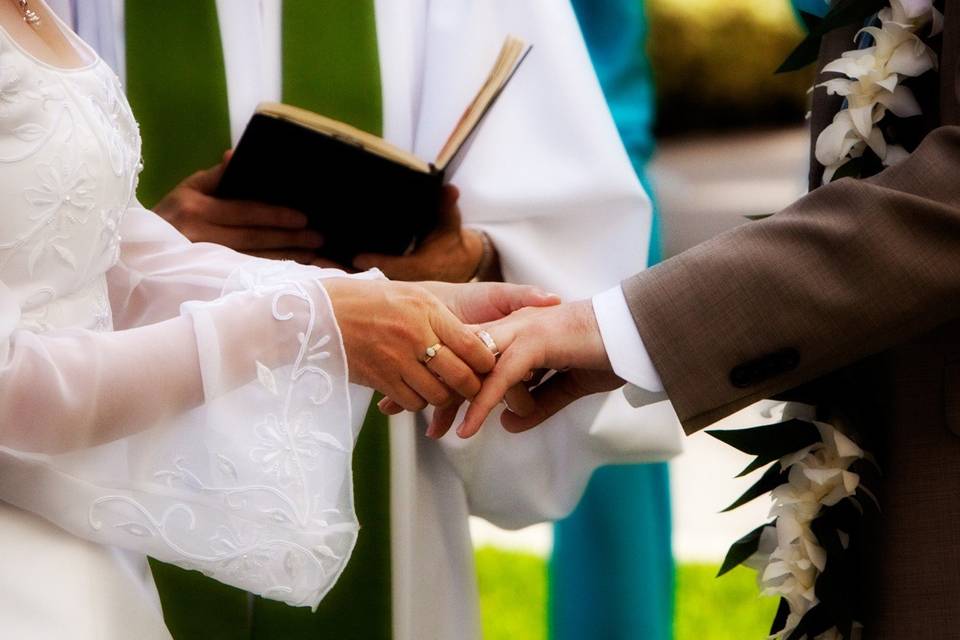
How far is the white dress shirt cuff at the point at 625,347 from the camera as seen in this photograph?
83.5 inches

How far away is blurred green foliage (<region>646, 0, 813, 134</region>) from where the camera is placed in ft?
46.9

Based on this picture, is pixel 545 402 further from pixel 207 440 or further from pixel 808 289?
pixel 207 440

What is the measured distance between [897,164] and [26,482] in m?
1.31

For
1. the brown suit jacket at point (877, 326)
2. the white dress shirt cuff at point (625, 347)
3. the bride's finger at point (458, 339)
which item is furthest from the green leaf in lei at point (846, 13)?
the bride's finger at point (458, 339)

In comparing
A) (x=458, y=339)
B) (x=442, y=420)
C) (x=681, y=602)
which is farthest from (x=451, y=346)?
(x=681, y=602)

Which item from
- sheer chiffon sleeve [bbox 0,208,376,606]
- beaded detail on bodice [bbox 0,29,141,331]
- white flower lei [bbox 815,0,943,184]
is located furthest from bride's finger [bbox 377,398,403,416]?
white flower lei [bbox 815,0,943,184]

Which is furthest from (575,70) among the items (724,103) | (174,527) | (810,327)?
(724,103)

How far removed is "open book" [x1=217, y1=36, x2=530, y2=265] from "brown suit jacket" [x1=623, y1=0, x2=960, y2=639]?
584 mm

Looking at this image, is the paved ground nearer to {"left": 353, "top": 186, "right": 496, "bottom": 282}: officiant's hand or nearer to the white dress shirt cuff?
{"left": 353, "top": 186, "right": 496, "bottom": 282}: officiant's hand

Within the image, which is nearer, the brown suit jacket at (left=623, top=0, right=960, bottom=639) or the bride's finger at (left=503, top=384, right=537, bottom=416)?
the brown suit jacket at (left=623, top=0, right=960, bottom=639)

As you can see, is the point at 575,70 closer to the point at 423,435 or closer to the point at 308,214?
the point at 308,214

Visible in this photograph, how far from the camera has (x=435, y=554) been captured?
282 centimetres

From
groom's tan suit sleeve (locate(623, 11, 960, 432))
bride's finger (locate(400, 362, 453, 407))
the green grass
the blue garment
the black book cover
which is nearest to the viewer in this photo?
groom's tan suit sleeve (locate(623, 11, 960, 432))

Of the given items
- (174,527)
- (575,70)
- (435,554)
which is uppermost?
(575,70)
